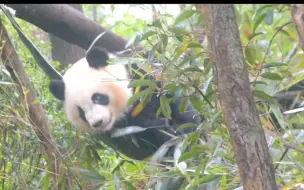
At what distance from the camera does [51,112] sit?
1987mm

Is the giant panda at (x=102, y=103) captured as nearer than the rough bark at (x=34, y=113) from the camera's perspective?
No

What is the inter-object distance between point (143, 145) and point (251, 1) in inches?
49.8

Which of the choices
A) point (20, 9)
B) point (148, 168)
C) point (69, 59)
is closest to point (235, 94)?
point (148, 168)

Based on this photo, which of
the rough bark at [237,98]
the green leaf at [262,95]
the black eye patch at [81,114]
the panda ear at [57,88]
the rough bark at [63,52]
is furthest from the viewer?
the rough bark at [63,52]

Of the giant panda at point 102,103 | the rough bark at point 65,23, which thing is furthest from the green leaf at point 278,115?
the rough bark at point 65,23

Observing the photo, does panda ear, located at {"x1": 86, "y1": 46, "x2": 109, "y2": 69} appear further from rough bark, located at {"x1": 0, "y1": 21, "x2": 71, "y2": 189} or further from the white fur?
rough bark, located at {"x1": 0, "y1": 21, "x2": 71, "y2": 189}

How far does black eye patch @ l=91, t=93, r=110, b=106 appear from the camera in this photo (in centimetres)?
229

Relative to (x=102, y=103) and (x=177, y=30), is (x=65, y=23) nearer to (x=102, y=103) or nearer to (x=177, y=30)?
(x=102, y=103)

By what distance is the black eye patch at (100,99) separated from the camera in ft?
7.50

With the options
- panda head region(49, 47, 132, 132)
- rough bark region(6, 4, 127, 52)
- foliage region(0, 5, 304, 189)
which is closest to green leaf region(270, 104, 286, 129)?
foliage region(0, 5, 304, 189)

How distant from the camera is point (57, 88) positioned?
2191 mm

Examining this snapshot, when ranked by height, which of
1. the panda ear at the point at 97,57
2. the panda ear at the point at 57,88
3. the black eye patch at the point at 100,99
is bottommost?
the black eye patch at the point at 100,99

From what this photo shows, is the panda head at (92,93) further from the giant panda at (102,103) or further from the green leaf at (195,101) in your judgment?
the green leaf at (195,101)

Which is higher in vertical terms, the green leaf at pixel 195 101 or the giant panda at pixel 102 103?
the giant panda at pixel 102 103
